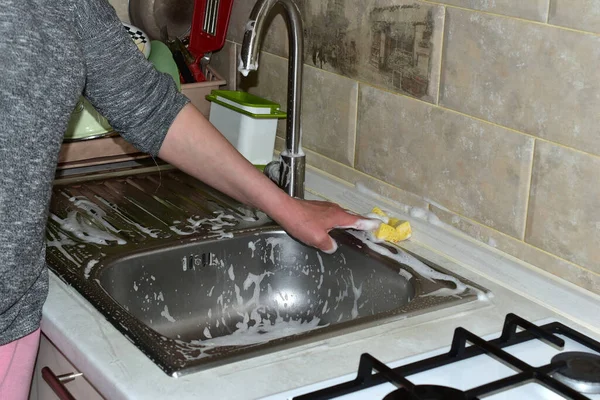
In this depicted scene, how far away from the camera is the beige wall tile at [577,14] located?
→ 108cm

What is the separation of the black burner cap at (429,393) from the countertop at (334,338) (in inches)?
3.4

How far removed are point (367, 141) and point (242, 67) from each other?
0.31 m

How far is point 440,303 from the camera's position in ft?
3.76

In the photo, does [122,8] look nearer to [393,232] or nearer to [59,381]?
[393,232]

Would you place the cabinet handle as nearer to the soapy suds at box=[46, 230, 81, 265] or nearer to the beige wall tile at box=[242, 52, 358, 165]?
the soapy suds at box=[46, 230, 81, 265]

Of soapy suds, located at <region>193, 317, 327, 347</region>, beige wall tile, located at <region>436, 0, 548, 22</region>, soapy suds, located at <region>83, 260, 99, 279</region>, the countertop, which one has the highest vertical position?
beige wall tile, located at <region>436, 0, 548, 22</region>

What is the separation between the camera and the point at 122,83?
1.19m

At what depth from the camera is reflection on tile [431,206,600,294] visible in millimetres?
1171

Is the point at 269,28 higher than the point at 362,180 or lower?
higher

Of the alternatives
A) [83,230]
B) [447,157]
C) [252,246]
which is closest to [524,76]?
[447,157]

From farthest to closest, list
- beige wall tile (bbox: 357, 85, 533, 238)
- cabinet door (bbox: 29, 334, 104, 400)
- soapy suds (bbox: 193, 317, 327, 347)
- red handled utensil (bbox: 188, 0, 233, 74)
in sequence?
1. red handled utensil (bbox: 188, 0, 233, 74)
2. soapy suds (bbox: 193, 317, 327, 347)
3. beige wall tile (bbox: 357, 85, 533, 238)
4. cabinet door (bbox: 29, 334, 104, 400)

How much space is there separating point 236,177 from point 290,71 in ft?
0.91

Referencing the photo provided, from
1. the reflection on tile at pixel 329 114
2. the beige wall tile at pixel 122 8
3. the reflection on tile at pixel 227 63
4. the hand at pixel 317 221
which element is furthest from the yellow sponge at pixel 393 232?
the beige wall tile at pixel 122 8

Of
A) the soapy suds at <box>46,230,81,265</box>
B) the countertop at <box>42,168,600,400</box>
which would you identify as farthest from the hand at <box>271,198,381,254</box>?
the soapy suds at <box>46,230,81,265</box>
